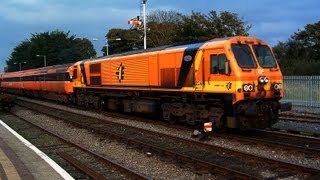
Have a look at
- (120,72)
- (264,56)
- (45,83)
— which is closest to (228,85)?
(264,56)

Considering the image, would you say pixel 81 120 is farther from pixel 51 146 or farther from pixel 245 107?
pixel 245 107

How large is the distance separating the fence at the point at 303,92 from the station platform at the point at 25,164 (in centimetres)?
1707

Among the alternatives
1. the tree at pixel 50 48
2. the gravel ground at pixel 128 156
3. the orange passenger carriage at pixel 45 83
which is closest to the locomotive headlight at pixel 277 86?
the gravel ground at pixel 128 156

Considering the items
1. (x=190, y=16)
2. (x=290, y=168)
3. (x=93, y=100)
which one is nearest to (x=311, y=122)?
(x=290, y=168)

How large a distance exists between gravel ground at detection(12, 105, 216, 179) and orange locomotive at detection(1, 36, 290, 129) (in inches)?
133

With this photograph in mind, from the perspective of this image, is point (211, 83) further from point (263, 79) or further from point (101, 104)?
point (101, 104)

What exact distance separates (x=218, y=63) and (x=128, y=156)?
4849mm

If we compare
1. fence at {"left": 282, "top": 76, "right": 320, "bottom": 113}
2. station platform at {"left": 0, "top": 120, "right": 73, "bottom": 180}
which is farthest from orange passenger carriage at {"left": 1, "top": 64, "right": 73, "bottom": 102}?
station platform at {"left": 0, "top": 120, "right": 73, "bottom": 180}

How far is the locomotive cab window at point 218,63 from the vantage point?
16.4 meters

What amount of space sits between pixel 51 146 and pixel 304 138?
7.41m

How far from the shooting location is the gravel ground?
10.9 m

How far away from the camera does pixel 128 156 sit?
13477mm

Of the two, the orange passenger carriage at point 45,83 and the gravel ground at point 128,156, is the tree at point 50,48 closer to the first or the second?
the orange passenger carriage at point 45,83

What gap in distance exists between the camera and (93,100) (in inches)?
1167
